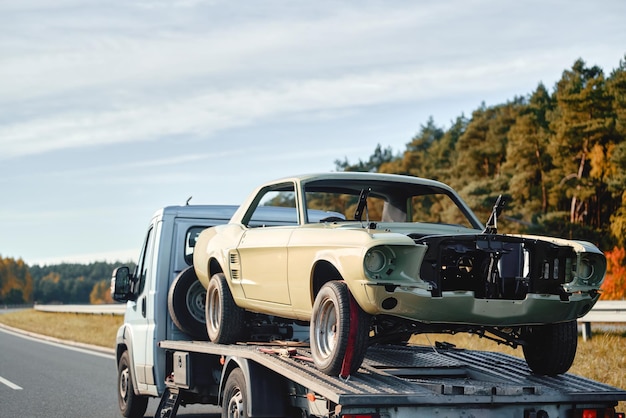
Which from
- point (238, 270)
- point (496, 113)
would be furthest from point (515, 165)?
point (238, 270)

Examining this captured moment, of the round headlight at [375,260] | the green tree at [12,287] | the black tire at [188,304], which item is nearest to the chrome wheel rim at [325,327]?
the round headlight at [375,260]

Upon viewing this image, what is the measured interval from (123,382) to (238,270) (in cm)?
354

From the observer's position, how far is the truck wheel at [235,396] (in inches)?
260

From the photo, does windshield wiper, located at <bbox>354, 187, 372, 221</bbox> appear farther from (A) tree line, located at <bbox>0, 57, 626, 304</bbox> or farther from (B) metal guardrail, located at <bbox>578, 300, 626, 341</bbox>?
(A) tree line, located at <bbox>0, 57, 626, 304</bbox>

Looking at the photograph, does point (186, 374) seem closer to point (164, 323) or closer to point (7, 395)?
point (164, 323)

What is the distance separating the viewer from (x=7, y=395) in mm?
13586

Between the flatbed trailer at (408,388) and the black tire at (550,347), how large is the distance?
0.09 m

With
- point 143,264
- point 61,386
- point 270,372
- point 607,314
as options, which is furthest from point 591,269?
point 61,386

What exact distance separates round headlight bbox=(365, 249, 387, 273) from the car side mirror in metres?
4.73

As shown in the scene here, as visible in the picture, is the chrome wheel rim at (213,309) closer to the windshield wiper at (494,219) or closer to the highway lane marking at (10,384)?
the windshield wiper at (494,219)

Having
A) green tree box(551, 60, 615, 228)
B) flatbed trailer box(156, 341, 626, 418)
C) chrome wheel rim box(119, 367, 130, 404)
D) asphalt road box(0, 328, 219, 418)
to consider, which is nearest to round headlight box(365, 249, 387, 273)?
flatbed trailer box(156, 341, 626, 418)

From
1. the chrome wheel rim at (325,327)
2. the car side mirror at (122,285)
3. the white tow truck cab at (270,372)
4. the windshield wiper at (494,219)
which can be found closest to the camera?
the white tow truck cab at (270,372)

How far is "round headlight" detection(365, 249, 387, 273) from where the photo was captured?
590 centimetres

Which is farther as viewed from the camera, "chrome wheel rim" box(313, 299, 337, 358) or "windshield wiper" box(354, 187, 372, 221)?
"windshield wiper" box(354, 187, 372, 221)
